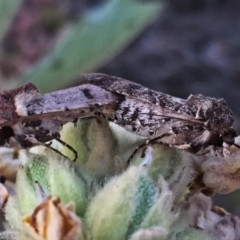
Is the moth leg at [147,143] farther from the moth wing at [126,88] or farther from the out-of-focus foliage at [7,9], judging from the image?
the out-of-focus foliage at [7,9]

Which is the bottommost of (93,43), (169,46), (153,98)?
(169,46)

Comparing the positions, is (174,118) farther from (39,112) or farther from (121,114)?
(39,112)

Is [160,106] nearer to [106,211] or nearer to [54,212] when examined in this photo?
[106,211]

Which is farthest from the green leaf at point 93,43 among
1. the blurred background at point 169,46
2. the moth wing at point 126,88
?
the moth wing at point 126,88

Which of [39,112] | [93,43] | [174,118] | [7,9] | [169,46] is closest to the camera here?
[39,112]

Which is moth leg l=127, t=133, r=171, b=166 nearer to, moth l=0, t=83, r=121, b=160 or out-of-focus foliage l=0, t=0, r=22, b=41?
moth l=0, t=83, r=121, b=160

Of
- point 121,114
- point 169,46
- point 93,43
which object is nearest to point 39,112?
point 121,114

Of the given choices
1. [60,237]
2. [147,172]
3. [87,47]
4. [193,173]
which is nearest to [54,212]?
[60,237]
